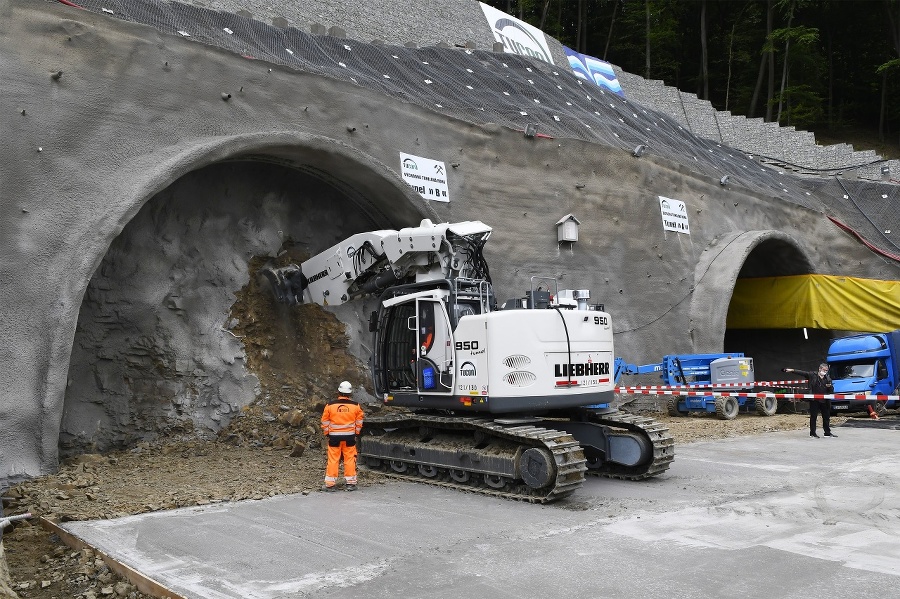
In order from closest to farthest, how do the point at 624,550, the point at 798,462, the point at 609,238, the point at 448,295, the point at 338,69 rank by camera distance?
the point at 624,550, the point at 448,295, the point at 798,462, the point at 338,69, the point at 609,238

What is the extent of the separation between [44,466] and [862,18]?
50.1m

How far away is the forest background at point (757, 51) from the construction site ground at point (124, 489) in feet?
121

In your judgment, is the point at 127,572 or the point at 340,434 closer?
the point at 127,572

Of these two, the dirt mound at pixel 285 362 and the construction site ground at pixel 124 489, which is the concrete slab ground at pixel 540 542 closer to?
the construction site ground at pixel 124 489

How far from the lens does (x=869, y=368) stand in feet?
62.0

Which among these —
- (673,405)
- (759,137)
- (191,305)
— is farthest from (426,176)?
(759,137)

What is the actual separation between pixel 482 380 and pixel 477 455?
0.87 metres

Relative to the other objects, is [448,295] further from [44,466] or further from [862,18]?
[862,18]

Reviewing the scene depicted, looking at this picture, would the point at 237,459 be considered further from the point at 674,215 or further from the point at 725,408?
the point at 674,215

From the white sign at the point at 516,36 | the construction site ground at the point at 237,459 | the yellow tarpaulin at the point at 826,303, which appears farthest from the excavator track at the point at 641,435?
the white sign at the point at 516,36

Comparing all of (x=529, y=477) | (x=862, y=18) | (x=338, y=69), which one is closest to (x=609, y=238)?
(x=338, y=69)

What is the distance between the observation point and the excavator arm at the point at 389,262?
9.83 m

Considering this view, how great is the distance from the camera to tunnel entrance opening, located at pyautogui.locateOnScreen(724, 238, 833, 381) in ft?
70.5

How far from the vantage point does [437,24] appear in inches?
971
